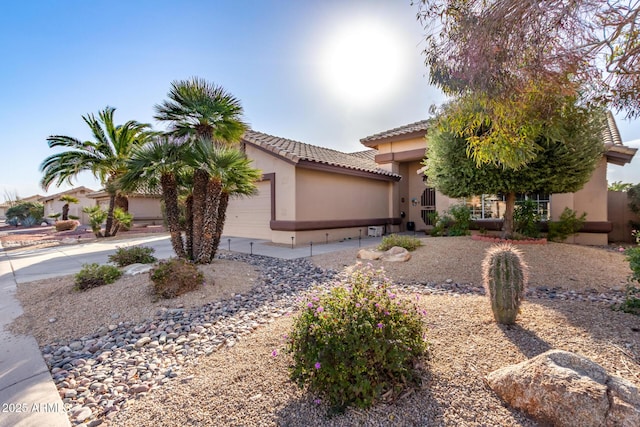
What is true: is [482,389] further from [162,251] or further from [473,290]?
[162,251]

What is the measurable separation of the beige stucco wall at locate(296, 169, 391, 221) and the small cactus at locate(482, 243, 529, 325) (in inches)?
312

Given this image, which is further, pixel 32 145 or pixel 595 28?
pixel 32 145

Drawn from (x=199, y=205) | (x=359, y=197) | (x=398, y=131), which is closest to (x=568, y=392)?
(x=199, y=205)

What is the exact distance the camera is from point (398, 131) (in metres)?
15.6

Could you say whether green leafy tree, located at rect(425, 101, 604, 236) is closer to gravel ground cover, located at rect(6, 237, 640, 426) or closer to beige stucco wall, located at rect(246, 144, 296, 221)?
gravel ground cover, located at rect(6, 237, 640, 426)

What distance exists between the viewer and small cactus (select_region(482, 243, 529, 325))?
3406mm

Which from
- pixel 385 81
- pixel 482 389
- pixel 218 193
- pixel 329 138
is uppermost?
pixel 329 138

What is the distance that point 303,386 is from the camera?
2.39 metres

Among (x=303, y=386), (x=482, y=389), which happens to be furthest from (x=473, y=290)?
(x=303, y=386)

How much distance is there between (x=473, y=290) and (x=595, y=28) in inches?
176

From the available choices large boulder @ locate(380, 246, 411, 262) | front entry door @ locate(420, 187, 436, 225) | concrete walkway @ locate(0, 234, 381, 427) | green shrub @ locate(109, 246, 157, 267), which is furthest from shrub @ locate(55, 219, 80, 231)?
front entry door @ locate(420, 187, 436, 225)

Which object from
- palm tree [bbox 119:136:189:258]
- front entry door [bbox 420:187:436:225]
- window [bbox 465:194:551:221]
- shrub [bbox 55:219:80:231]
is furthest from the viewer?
shrub [bbox 55:219:80:231]

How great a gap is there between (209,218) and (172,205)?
939 mm

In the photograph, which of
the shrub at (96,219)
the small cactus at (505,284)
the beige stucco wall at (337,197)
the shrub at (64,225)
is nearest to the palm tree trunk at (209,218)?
the beige stucco wall at (337,197)
